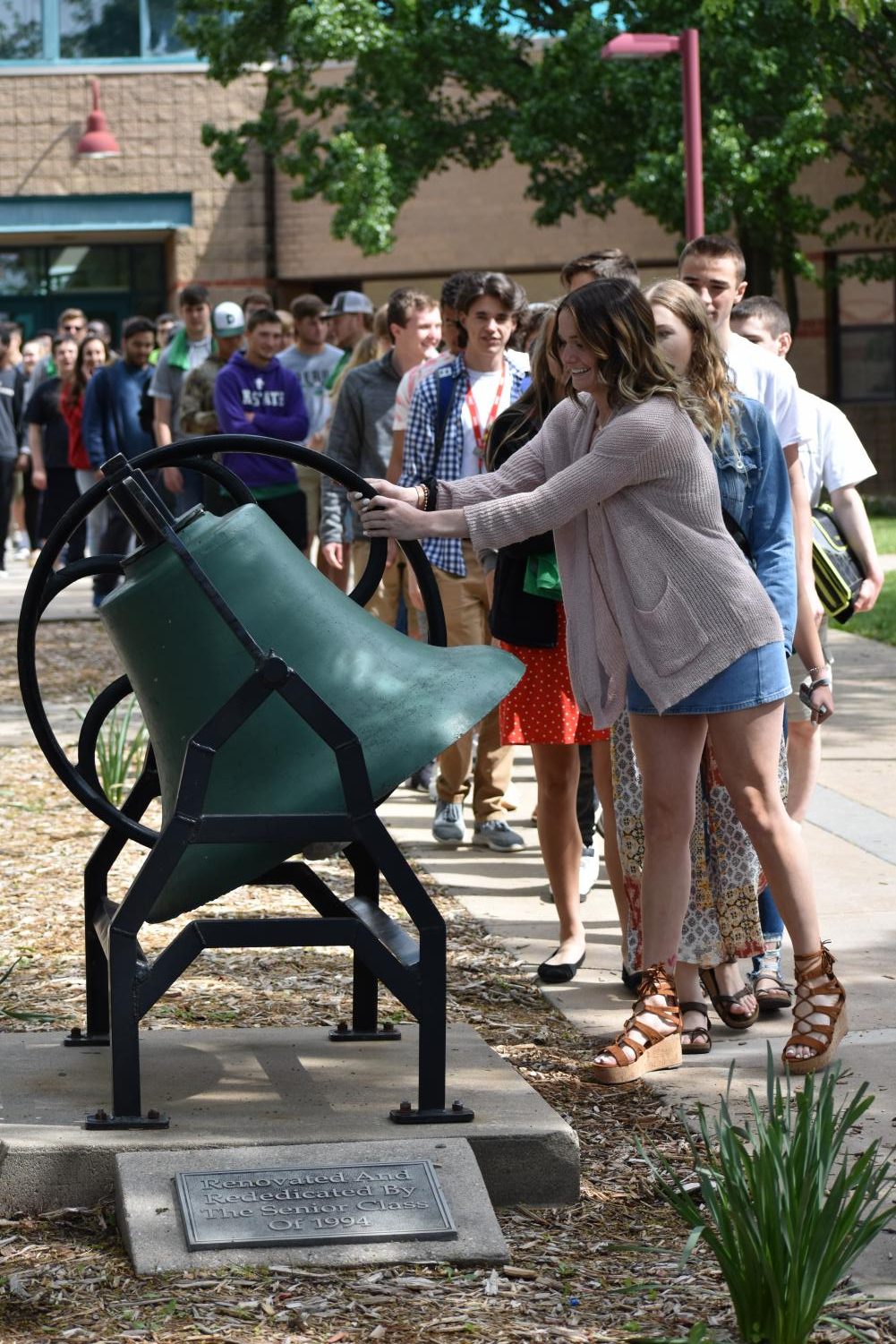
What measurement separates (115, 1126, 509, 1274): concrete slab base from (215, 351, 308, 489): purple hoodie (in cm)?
692

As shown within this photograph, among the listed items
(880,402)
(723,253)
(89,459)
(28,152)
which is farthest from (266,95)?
(723,253)

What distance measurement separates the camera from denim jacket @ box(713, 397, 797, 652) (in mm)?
4613

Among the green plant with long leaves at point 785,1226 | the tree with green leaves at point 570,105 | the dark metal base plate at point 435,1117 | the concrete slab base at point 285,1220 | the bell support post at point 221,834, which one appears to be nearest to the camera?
the green plant with long leaves at point 785,1226

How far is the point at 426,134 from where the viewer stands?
24.4m

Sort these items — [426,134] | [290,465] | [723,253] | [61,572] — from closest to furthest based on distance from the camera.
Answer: [61,572] < [723,253] < [290,465] < [426,134]

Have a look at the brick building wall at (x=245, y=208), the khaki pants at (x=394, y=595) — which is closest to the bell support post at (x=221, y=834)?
the khaki pants at (x=394, y=595)

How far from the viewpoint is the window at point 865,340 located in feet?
90.8

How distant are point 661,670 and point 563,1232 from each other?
1237mm

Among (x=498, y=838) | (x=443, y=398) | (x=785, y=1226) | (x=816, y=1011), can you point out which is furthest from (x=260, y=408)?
(x=785, y=1226)

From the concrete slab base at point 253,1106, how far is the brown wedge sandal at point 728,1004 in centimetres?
76

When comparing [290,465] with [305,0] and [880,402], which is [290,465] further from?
[880,402]

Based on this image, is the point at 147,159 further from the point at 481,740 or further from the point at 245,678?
the point at 245,678

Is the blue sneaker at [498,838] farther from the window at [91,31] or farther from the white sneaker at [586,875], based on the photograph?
the window at [91,31]

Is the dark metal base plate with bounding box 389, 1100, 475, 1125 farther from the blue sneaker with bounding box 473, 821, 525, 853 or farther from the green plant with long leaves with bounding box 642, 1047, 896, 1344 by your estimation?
the blue sneaker with bounding box 473, 821, 525, 853
